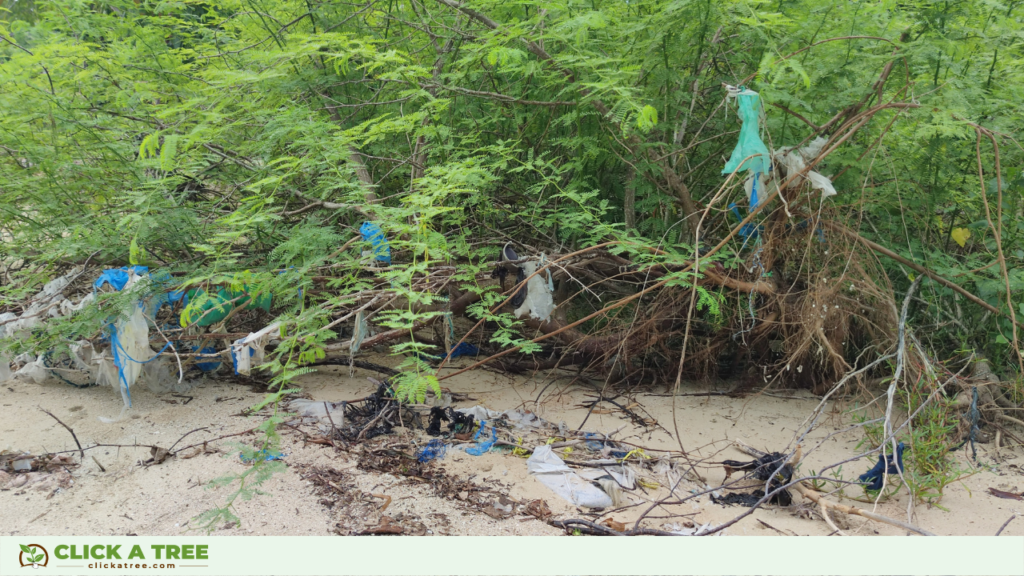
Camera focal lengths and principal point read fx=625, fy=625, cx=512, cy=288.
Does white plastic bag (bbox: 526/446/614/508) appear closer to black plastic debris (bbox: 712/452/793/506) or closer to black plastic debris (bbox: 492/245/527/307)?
black plastic debris (bbox: 712/452/793/506)

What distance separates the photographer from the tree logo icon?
2227 millimetres

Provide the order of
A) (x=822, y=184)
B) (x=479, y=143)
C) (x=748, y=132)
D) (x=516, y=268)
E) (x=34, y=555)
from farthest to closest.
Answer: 1. (x=479, y=143)
2. (x=516, y=268)
3. (x=822, y=184)
4. (x=748, y=132)
5. (x=34, y=555)

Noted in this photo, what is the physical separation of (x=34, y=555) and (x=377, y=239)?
183 centimetres

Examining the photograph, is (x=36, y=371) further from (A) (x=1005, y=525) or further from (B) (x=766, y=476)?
(A) (x=1005, y=525)

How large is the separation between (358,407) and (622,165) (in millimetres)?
2272

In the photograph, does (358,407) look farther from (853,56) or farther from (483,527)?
(853,56)

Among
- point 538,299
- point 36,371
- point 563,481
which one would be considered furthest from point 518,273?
point 36,371

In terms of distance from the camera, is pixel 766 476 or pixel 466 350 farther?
pixel 466 350

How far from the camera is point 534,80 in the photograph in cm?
400

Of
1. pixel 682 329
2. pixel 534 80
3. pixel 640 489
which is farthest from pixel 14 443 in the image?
pixel 682 329

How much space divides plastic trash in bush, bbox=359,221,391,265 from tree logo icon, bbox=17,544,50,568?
67.1 inches

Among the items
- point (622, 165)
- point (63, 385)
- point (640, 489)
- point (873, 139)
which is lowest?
point (63, 385)

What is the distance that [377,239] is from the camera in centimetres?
315

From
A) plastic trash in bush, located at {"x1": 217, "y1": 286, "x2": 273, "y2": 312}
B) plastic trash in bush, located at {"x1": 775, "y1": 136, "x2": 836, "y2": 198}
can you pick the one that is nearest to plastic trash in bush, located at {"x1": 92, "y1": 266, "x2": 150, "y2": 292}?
plastic trash in bush, located at {"x1": 217, "y1": 286, "x2": 273, "y2": 312}
